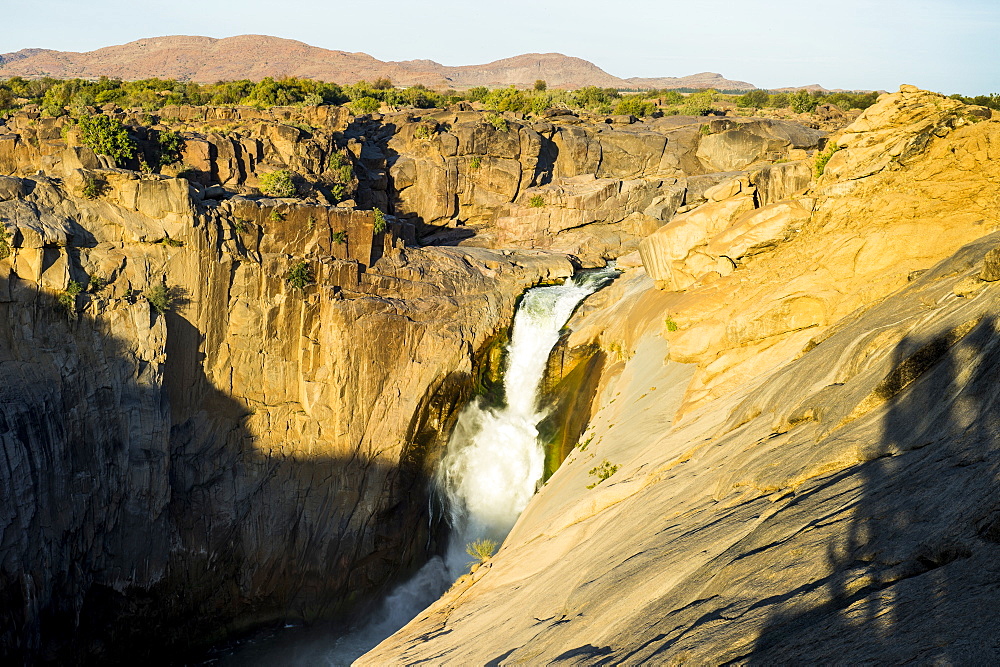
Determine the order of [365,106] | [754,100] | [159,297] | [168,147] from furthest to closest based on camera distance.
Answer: [754,100], [365,106], [168,147], [159,297]

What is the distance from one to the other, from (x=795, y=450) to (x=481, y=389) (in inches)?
740

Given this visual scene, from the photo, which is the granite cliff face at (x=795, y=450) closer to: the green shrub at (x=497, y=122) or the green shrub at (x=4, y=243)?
the green shrub at (x=4, y=243)

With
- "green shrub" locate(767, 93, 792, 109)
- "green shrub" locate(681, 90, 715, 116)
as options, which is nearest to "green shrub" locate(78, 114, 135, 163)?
"green shrub" locate(681, 90, 715, 116)

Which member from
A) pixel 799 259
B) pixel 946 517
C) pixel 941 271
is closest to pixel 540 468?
pixel 799 259

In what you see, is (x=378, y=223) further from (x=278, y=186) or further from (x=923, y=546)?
(x=923, y=546)

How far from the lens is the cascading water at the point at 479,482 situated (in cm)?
2600

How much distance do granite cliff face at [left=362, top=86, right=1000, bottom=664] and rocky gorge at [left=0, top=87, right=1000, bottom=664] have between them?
58 mm

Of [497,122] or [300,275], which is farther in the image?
[497,122]

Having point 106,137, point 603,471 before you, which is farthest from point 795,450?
point 106,137

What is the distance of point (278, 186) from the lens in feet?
97.1

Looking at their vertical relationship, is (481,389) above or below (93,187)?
below

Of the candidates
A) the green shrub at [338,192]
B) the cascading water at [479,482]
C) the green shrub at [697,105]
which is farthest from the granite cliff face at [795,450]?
the green shrub at [697,105]

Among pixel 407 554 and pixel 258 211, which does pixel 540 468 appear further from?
pixel 258 211

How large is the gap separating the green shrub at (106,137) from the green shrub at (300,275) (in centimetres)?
820
